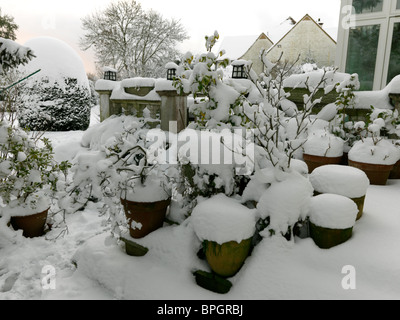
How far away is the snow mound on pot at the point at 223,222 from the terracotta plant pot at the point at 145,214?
525 millimetres

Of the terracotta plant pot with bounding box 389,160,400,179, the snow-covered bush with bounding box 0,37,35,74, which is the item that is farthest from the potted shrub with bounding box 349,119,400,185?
the snow-covered bush with bounding box 0,37,35,74

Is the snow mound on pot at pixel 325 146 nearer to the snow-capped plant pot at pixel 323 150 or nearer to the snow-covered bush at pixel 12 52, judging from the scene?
the snow-capped plant pot at pixel 323 150

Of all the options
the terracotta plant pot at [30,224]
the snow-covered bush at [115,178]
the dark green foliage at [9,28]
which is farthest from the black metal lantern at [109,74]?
the dark green foliage at [9,28]

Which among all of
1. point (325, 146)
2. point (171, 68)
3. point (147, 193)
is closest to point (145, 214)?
point (147, 193)

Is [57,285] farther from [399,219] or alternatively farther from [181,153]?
[399,219]

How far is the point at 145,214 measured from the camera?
2.71 m

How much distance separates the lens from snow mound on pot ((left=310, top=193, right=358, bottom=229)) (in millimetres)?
2236

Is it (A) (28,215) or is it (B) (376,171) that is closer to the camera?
(B) (376,171)

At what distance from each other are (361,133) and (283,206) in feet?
8.29

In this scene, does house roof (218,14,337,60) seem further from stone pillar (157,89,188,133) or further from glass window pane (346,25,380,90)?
stone pillar (157,89,188,133)

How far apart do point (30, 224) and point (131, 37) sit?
1627 centimetres

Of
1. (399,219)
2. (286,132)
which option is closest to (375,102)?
(286,132)

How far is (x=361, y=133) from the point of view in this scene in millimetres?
4020

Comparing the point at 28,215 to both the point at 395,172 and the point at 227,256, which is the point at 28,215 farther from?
the point at 395,172
